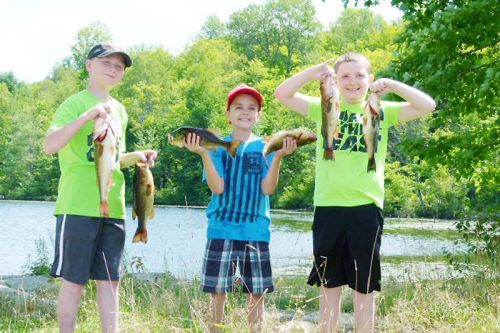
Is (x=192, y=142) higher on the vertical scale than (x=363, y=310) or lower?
higher

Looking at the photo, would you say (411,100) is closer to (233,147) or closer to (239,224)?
(233,147)

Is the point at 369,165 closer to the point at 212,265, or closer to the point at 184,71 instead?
the point at 212,265

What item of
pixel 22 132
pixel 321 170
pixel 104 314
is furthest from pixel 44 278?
pixel 22 132

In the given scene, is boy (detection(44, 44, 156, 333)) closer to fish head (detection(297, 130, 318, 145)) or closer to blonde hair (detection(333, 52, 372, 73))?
fish head (detection(297, 130, 318, 145))

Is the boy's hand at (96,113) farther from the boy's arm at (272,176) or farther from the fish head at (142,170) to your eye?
the boy's arm at (272,176)

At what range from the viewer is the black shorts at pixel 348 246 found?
4.54 metres

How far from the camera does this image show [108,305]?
14.9 feet

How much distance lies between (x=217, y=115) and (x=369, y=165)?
177ft

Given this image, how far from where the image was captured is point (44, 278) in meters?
9.69

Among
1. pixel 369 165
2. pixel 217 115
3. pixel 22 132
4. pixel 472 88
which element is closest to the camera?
pixel 369 165

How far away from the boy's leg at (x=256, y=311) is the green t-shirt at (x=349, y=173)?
69 centimetres

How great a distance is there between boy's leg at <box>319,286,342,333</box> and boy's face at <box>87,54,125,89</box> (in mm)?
1814

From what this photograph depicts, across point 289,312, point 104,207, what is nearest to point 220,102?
point 289,312

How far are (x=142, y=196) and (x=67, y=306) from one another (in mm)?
776
